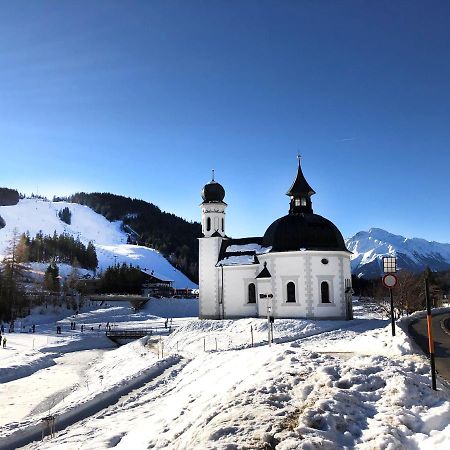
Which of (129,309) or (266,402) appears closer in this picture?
(266,402)

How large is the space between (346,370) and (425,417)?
302 cm

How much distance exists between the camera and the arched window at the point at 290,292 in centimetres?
4419

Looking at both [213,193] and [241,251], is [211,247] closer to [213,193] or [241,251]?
[241,251]

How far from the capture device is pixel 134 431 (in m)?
13.8

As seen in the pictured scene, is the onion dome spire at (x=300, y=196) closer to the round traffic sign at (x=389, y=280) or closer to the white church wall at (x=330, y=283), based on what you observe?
the white church wall at (x=330, y=283)

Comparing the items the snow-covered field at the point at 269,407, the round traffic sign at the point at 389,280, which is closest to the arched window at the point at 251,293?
the snow-covered field at the point at 269,407

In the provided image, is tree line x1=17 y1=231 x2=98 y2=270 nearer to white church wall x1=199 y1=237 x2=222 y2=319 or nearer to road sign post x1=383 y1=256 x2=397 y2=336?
white church wall x1=199 y1=237 x2=222 y2=319

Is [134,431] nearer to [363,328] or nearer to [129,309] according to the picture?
[363,328]

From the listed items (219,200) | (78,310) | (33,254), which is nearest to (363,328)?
(219,200)

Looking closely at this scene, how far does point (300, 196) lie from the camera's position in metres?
50.2

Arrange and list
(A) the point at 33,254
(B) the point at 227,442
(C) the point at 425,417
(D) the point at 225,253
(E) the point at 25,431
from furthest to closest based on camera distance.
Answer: (A) the point at 33,254
(D) the point at 225,253
(E) the point at 25,431
(C) the point at 425,417
(B) the point at 227,442

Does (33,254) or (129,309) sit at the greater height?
(33,254)

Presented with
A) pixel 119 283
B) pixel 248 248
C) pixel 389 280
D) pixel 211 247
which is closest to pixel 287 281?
pixel 248 248

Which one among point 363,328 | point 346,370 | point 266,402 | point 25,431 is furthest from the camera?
point 363,328
